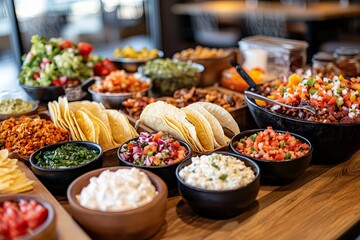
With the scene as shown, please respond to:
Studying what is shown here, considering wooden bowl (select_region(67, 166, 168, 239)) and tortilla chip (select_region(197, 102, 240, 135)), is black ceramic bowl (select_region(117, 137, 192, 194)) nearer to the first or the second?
wooden bowl (select_region(67, 166, 168, 239))

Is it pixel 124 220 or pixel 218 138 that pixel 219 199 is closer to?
pixel 124 220

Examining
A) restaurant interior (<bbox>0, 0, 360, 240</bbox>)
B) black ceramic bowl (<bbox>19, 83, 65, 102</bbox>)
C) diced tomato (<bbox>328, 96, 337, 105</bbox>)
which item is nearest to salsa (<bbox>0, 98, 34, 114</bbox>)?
restaurant interior (<bbox>0, 0, 360, 240</bbox>)

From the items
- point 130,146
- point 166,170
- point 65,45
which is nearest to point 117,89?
point 65,45

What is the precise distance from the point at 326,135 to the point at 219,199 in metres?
0.69

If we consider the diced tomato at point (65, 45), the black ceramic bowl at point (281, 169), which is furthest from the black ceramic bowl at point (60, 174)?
the diced tomato at point (65, 45)

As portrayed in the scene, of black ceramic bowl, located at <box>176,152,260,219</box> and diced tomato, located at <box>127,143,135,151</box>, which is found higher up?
diced tomato, located at <box>127,143,135,151</box>

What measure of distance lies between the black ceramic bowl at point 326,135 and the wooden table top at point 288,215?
0.13 meters

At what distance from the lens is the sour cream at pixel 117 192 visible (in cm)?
142

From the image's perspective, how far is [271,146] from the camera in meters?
1.84

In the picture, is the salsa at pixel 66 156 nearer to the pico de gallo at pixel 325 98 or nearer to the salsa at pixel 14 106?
the salsa at pixel 14 106

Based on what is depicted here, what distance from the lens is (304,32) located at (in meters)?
7.05

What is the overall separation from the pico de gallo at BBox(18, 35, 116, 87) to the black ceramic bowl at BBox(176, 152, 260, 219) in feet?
4.91

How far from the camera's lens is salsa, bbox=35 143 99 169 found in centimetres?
176

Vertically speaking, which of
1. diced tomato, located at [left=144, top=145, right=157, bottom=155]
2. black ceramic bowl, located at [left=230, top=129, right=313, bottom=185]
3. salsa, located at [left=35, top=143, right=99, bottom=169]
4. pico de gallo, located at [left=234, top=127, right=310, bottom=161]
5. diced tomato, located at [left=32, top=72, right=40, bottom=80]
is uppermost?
diced tomato, located at [left=32, top=72, right=40, bottom=80]
